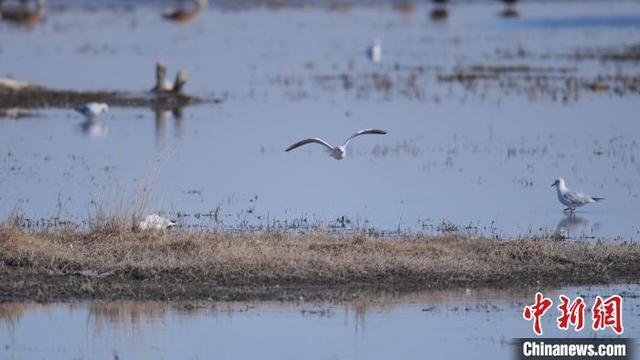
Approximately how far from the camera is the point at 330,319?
11352 mm

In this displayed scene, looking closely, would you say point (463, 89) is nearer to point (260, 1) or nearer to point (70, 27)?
point (70, 27)

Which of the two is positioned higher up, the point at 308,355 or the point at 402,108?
the point at 402,108

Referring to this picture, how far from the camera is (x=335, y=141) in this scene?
22594 millimetres

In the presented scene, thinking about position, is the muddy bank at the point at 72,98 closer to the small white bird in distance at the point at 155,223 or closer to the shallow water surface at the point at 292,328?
the small white bird in distance at the point at 155,223

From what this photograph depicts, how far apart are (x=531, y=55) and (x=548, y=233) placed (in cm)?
2639

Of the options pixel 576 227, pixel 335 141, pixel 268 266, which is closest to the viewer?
pixel 268 266

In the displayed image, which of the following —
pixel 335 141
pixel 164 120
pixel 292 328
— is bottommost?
pixel 292 328

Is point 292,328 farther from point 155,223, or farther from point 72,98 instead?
point 72,98

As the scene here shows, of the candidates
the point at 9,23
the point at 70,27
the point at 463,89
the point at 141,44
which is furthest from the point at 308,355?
the point at 9,23

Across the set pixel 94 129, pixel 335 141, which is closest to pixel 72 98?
pixel 94 129

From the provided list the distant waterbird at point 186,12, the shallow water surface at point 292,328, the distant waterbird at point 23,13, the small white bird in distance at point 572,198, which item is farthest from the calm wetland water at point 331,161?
the distant waterbird at point 23,13

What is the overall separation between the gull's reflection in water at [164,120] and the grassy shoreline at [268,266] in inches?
373

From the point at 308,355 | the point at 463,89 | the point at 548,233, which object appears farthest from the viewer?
the point at 463,89

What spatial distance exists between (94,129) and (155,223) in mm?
11397
